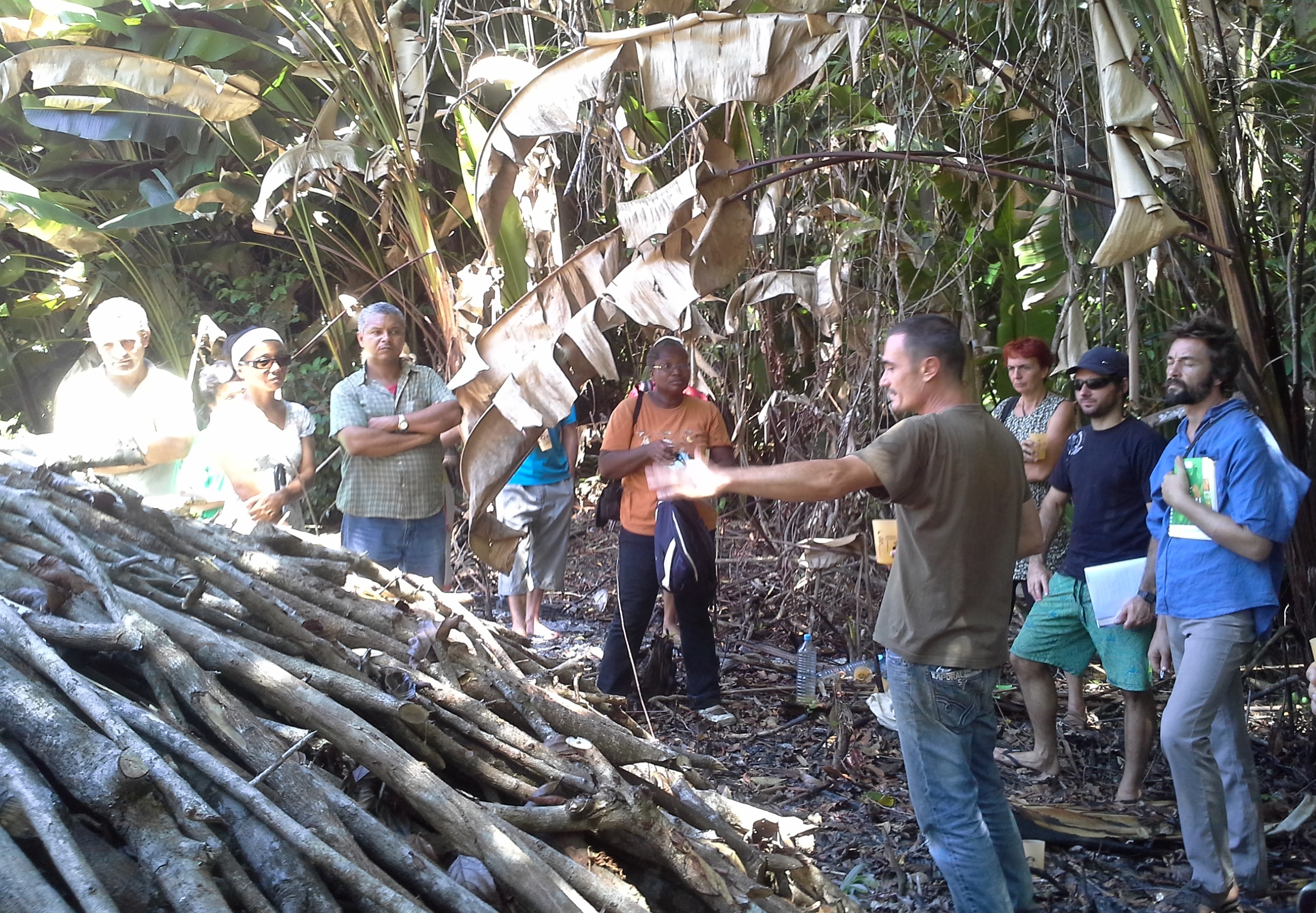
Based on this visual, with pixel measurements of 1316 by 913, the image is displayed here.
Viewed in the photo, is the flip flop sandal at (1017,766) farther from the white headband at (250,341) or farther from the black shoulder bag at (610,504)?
the white headband at (250,341)

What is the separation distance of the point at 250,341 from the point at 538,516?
2165 millimetres

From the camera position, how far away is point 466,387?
4148mm

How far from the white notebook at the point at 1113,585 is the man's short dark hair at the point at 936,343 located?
1.59 m

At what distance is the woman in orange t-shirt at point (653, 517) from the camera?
5605 millimetres

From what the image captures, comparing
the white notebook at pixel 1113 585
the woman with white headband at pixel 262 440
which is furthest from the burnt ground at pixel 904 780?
the woman with white headband at pixel 262 440

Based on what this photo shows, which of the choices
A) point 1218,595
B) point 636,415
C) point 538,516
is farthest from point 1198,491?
point 538,516

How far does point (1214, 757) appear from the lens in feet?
12.3

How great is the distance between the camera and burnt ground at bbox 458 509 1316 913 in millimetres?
3850

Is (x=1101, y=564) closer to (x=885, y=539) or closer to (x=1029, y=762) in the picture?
(x=885, y=539)

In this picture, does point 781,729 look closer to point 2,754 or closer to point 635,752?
point 635,752

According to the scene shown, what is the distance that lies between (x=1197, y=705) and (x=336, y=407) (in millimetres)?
3873

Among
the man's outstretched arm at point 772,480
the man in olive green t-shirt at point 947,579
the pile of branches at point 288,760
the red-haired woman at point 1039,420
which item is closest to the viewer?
the pile of branches at point 288,760

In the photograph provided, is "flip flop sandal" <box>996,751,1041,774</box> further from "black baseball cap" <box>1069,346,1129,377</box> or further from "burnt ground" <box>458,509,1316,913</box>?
"black baseball cap" <box>1069,346,1129,377</box>

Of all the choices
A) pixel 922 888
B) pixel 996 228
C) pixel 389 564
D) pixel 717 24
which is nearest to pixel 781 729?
pixel 922 888
